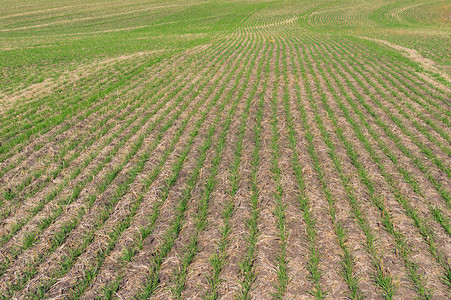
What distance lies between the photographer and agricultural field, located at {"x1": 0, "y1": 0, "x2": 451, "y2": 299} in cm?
483

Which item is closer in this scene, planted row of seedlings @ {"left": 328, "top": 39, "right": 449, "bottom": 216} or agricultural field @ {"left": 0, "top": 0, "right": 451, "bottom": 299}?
agricultural field @ {"left": 0, "top": 0, "right": 451, "bottom": 299}

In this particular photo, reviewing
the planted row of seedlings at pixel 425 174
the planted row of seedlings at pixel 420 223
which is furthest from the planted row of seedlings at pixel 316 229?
the planted row of seedlings at pixel 425 174

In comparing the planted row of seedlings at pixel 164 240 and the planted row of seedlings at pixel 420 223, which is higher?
the planted row of seedlings at pixel 164 240

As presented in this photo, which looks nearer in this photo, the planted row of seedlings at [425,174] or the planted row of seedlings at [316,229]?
the planted row of seedlings at [316,229]

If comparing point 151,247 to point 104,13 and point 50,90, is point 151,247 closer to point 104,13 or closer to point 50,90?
point 50,90

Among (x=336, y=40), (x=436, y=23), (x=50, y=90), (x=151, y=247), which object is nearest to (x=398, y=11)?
(x=436, y=23)

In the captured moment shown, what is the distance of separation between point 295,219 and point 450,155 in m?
6.11

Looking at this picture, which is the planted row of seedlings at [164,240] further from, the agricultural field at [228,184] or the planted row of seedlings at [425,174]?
the planted row of seedlings at [425,174]

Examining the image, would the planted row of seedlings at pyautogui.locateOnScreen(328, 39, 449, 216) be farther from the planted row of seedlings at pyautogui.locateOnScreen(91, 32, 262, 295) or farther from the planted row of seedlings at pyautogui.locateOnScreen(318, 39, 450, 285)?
the planted row of seedlings at pyautogui.locateOnScreen(91, 32, 262, 295)

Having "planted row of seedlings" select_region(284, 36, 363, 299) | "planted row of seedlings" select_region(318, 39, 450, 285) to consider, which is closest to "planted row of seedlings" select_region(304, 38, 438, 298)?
"planted row of seedlings" select_region(318, 39, 450, 285)

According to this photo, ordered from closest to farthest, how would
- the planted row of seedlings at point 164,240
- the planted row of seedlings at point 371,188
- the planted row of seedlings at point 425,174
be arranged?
1. the planted row of seedlings at point 371,188
2. the planted row of seedlings at point 164,240
3. the planted row of seedlings at point 425,174

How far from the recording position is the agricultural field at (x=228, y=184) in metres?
4.83

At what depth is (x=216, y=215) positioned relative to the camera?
246 inches

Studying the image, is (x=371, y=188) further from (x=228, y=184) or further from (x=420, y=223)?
(x=228, y=184)
